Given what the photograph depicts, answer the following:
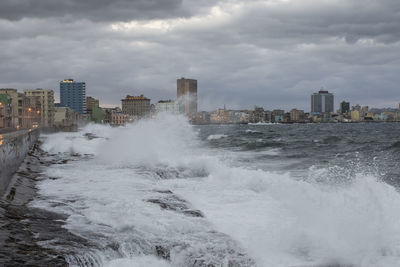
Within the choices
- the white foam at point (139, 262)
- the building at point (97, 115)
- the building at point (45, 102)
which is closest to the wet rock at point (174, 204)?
the white foam at point (139, 262)

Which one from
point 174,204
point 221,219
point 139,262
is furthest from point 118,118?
point 139,262

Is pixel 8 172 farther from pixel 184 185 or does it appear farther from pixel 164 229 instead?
pixel 164 229

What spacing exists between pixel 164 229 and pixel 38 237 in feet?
6.66

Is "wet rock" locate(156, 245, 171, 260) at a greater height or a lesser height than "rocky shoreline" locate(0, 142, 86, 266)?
lesser

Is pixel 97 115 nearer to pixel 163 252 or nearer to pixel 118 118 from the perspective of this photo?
pixel 118 118

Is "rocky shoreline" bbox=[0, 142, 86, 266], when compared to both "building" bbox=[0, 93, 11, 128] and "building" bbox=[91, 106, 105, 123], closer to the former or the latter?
"building" bbox=[0, 93, 11, 128]

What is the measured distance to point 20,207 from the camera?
317 inches

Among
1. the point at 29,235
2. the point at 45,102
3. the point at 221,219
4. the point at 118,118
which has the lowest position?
the point at 221,219

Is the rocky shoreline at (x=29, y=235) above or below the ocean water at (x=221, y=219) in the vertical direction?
above

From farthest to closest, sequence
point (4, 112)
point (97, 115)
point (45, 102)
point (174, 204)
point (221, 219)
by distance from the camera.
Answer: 1. point (97, 115)
2. point (45, 102)
3. point (4, 112)
4. point (174, 204)
5. point (221, 219)

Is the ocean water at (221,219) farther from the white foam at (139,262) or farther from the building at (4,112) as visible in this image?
the building at (4,112)

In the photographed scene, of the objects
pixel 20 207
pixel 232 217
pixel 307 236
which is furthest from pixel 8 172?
pixel 307 236

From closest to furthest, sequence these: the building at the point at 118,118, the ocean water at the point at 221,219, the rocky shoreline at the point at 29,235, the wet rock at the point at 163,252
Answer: the rocky shoreline at the point at 29,235, the wet rock at the point at 163,252, the ocean water at the point at 221,219, the building at the point at 118,118

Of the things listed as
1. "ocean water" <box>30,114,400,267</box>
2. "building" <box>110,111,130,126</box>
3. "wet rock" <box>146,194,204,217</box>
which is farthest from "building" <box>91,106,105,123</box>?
"wet rock" <box>146,194,204,217</box>
